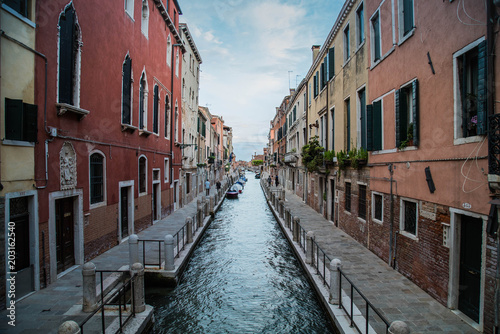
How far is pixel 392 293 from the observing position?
6559 millimetres

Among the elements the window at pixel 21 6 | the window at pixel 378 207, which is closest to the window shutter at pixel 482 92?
the window at pixel 378 207

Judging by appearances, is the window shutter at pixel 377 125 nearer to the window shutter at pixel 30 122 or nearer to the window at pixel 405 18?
the window at pixel 405 18

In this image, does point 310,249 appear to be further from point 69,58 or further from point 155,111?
point 155,111

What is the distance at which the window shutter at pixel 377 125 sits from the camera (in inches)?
363

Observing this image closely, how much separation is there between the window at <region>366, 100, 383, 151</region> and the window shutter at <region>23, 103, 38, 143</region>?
29.0 feet

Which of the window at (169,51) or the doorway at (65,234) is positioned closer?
the doorway at (65,234)

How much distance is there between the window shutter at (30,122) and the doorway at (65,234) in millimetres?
2072

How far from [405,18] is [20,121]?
29.5 ft

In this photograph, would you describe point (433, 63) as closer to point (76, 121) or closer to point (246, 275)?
point (246, 275)

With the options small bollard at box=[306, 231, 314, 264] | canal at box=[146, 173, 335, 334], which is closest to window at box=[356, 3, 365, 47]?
small bollard at box=[306, 231, 314, 264]

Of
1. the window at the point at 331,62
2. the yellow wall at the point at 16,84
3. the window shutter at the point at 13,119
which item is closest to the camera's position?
the yellow wall at the point at 16,84

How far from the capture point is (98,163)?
378 inches

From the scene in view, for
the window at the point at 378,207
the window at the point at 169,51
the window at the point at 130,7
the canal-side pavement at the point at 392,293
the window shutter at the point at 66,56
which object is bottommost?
the canal-side pavement at the point at 392,293

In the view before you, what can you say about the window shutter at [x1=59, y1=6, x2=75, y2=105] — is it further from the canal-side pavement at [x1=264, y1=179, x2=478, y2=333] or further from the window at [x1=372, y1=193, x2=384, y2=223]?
the window at [x1=372, y1=193, x2=384, y2=223]
